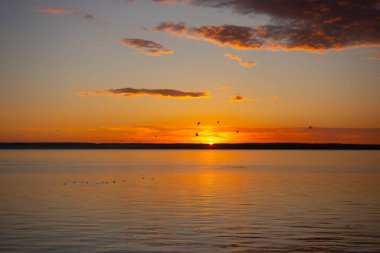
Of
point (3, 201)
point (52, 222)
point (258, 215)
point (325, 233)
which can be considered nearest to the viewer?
point (325, 233)

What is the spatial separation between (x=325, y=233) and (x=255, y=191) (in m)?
25.5

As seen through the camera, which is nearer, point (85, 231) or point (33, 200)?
point (85, 231)

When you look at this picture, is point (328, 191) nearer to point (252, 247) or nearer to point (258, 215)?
point (258, 215)

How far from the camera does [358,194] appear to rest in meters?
52.1

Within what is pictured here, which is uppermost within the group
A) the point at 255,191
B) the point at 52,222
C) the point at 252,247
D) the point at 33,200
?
the point at 252,247

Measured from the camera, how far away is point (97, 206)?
4216 cm

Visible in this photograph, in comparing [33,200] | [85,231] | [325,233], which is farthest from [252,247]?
[33,200]

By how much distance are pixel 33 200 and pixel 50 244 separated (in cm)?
2022

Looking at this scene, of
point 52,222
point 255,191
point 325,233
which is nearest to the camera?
point 325,233

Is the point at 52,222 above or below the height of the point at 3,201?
above

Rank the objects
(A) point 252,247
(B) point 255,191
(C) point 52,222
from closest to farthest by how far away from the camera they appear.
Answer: (A) point 252,247 < (C) point 52,222 < (B) point 255,191

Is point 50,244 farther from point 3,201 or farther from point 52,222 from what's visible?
point 3,201

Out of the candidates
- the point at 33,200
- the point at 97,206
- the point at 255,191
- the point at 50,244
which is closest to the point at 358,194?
the point at 255,191

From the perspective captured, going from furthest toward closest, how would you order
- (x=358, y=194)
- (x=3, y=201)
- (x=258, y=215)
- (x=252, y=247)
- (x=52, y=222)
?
A: (x=358, y=194)
(x=3, y=201)
(x=258, y=215)
(x=52, y=222)
(x=252, y=247)
